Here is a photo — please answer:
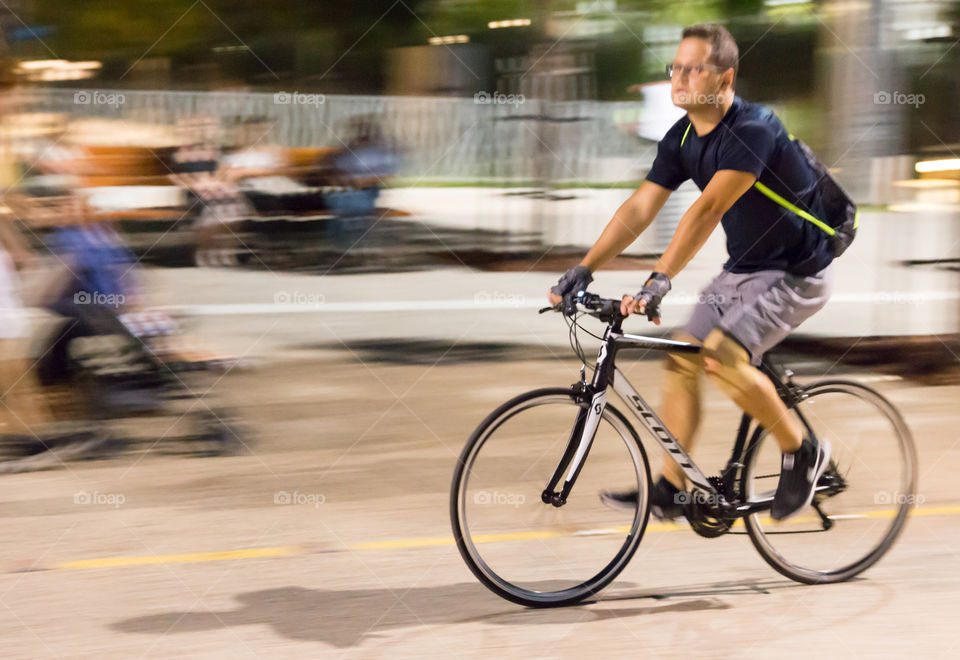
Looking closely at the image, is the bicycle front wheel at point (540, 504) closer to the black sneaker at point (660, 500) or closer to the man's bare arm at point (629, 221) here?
the black sneaker at point (660, 500)

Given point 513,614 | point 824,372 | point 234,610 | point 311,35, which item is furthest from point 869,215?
point 234,610

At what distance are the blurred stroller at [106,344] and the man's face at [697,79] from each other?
125 inches

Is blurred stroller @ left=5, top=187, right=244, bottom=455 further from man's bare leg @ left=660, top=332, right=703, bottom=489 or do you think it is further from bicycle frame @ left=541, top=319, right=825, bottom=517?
man's bare leg @ left=660, top=332, right=703, bottom=489

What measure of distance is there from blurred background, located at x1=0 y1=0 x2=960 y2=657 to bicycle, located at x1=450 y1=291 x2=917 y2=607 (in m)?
0.19

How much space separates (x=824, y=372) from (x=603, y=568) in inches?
176

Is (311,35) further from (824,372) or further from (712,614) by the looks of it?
(712,614)

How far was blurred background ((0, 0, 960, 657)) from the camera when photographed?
4297 millimetres

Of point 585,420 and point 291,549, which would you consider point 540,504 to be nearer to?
point 585,420

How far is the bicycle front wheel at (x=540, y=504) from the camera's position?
3799 millimetres

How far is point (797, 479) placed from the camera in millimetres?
4078

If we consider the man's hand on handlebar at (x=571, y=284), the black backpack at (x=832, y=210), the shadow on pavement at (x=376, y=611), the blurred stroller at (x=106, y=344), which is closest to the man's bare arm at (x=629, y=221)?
the man's hand on handlebar at (x=571, y=284)

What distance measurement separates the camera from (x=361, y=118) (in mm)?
12516

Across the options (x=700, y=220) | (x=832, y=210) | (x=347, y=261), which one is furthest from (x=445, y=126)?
(x=700, y=220)

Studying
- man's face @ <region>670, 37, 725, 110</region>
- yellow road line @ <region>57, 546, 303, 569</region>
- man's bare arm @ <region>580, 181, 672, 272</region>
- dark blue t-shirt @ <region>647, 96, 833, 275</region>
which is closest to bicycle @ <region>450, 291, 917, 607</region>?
man's bare arm @ <region>580, 181, 672, 272</region>
